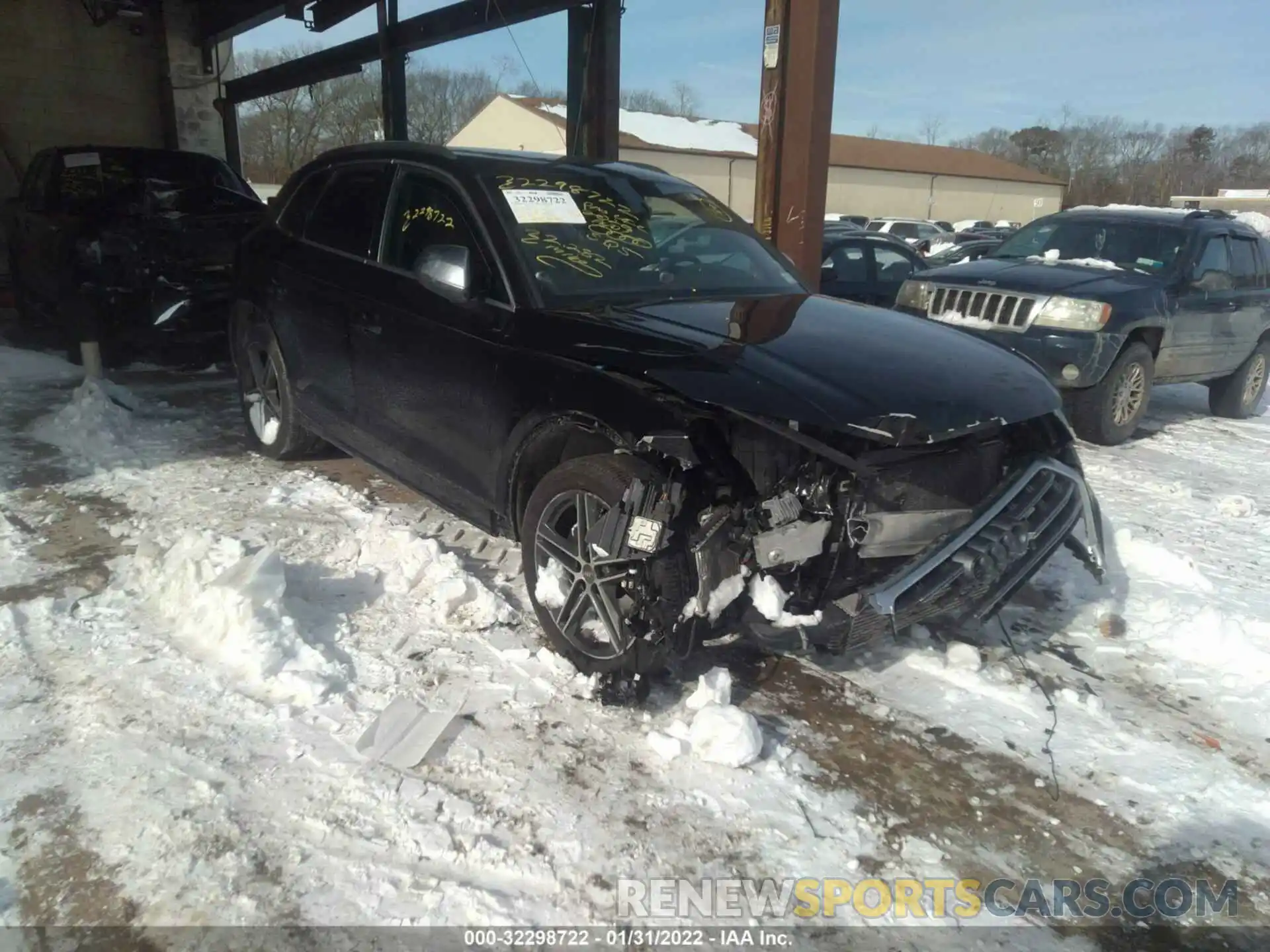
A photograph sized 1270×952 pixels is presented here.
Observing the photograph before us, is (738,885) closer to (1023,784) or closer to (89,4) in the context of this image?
(1023,784)

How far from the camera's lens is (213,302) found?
7238 mm

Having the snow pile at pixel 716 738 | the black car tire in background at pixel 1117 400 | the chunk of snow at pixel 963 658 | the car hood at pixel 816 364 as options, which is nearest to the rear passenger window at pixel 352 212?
the car hood at pixel 816 364

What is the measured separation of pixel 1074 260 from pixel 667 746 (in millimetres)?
6654

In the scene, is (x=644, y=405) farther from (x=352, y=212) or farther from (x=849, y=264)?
(x=849, y=264)

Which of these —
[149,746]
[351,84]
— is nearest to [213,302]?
[149,746]

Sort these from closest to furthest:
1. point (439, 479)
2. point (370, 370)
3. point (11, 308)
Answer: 1. point (439, 479)
2. point (370, 370)
3. point (11, 308)

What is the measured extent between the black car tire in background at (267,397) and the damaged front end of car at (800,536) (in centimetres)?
301

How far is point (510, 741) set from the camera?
296cm

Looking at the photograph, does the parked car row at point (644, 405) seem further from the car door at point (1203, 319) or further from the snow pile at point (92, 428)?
the car door at point (1203, 319)

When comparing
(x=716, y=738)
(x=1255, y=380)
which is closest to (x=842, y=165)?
(x=1255, y=380)

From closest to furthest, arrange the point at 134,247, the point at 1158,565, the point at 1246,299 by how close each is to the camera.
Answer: the point at 1158,565 → the point at 134,247 → the point at 1246,299

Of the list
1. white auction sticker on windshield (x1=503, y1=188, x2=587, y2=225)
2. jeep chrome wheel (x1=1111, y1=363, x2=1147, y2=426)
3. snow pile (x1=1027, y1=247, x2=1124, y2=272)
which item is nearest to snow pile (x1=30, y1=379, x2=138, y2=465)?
white auction sticker on windshield (x1=503, y1=188, x2=587, y2=225)

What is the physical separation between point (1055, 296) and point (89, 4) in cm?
1248

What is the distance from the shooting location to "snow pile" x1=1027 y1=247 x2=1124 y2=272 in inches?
299
